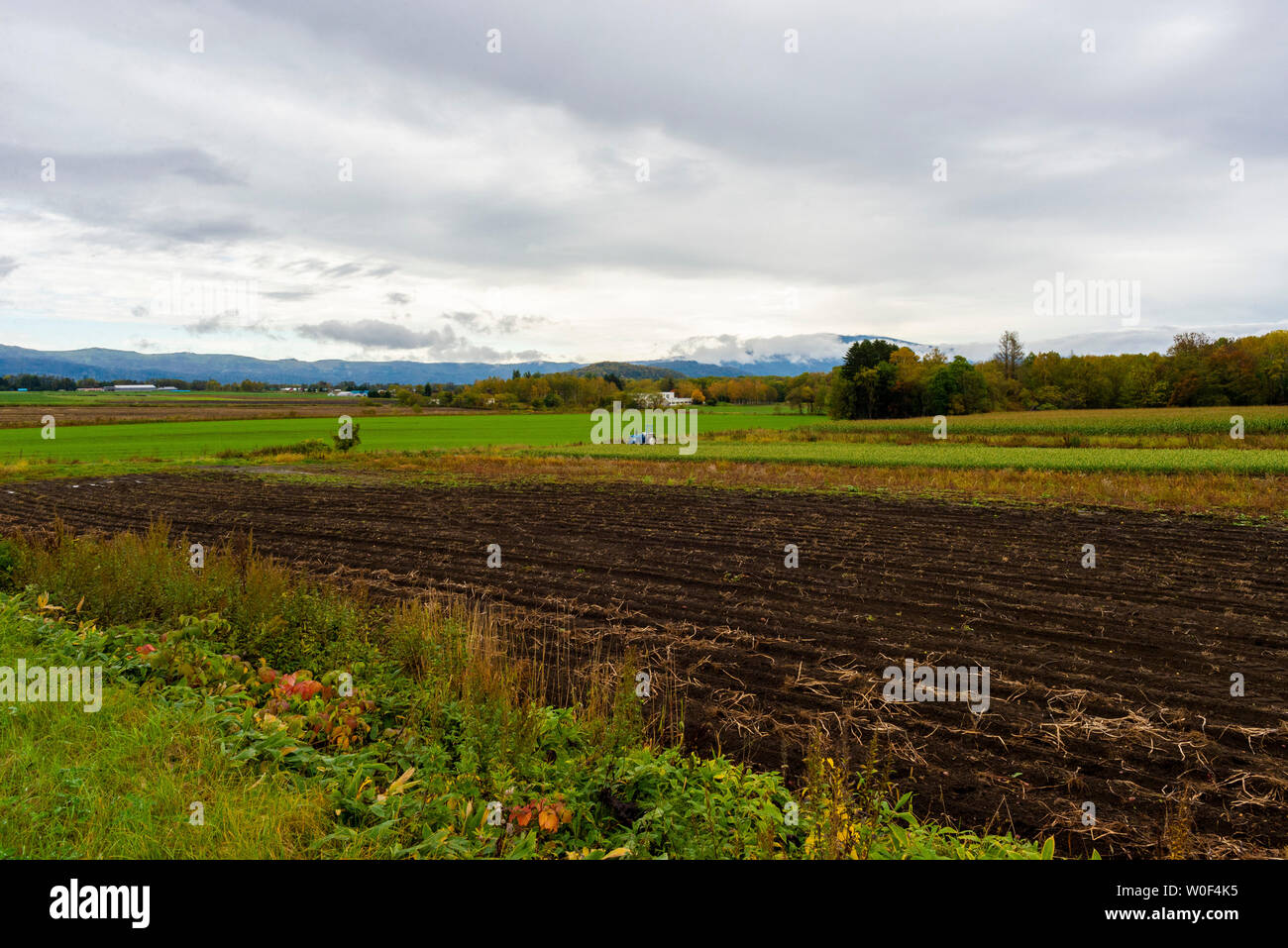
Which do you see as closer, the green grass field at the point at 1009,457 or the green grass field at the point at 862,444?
the green grass field at the point at 1009,457

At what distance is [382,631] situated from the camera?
7.69m

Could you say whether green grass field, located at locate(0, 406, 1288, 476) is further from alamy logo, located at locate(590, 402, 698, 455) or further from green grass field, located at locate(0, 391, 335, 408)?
green grass field, located at locate(0, 391, 335, 408)

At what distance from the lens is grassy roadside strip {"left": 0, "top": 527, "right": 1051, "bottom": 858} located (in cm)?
352

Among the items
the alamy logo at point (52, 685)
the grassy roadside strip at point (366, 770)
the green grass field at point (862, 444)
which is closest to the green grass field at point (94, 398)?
the green grass field at point (862, 444)

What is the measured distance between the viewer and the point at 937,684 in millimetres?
6645

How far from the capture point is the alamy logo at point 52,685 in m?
5.01

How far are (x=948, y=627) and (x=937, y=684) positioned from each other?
83.3 inches

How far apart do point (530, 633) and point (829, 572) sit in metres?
5.69
